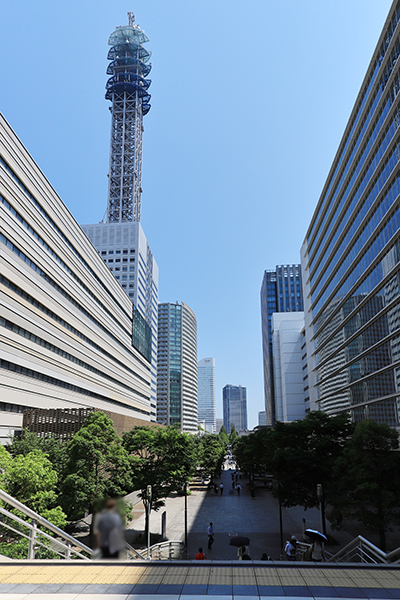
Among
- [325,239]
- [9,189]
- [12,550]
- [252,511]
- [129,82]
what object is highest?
[129,82]

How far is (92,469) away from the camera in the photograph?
24.5 metres

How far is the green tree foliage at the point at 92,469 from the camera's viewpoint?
75.9ft

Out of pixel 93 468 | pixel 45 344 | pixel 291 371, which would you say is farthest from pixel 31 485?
pixel 291 371

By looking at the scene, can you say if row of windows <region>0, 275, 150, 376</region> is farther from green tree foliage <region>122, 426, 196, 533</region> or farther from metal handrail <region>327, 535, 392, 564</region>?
metal handrail <region>327, 535, 392, 564</region>

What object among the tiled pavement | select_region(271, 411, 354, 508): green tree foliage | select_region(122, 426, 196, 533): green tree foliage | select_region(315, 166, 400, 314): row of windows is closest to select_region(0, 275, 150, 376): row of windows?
select_region(122, 426, 196, 533): green tree foliage

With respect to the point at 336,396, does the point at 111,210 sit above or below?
above

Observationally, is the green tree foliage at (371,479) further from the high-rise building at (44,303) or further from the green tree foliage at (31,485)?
the high-rise building at (44,303)

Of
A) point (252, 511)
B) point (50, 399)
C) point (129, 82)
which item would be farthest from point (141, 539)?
point (129, 82)

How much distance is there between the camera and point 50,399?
47.5 meters

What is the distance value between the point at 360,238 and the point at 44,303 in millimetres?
40170

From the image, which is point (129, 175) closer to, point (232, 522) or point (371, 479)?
point (232, 522)

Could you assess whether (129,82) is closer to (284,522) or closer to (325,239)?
(325,239)

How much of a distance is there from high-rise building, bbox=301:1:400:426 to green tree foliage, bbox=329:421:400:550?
63.6 feet

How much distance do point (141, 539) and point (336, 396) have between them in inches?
1813
